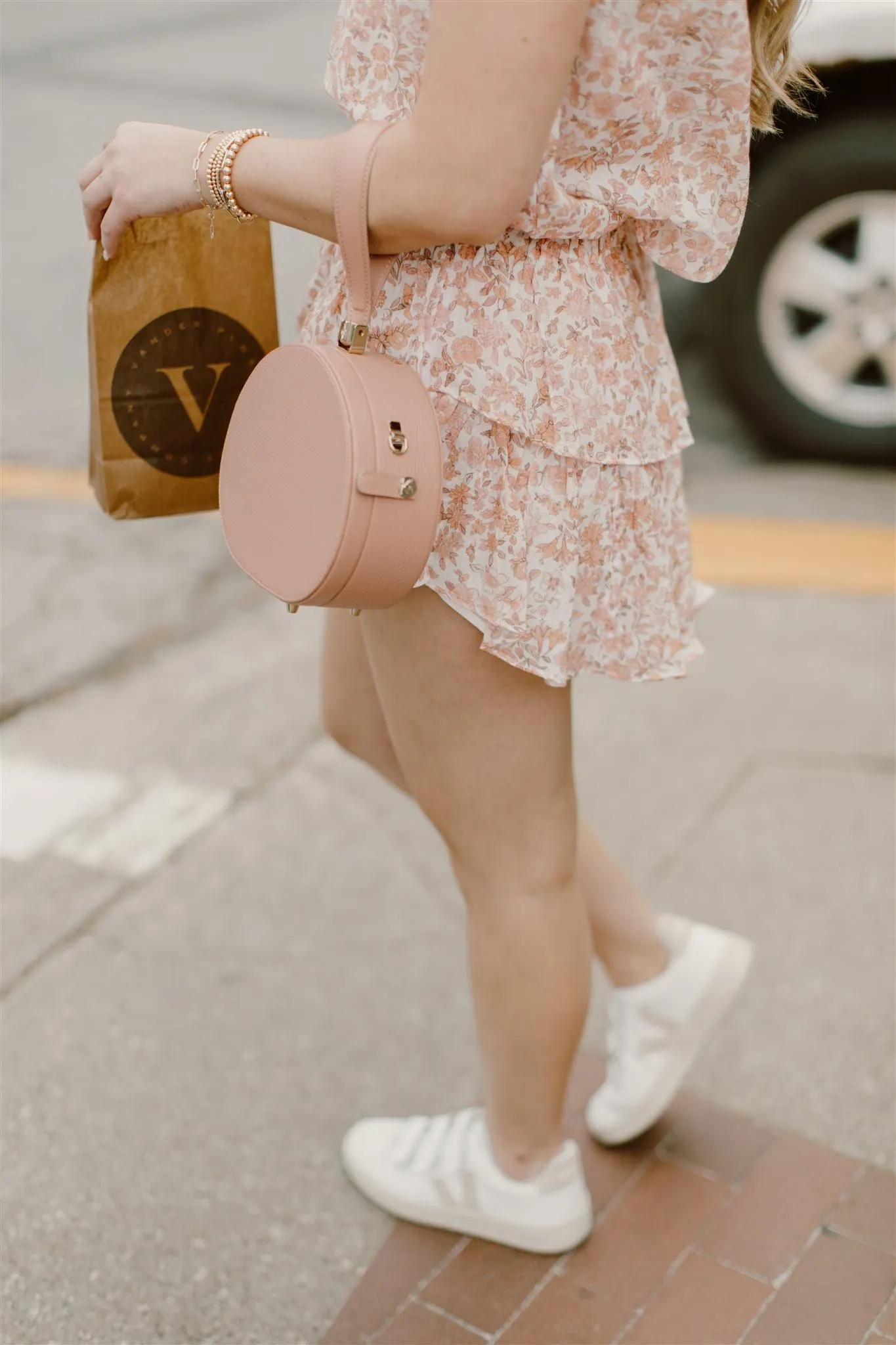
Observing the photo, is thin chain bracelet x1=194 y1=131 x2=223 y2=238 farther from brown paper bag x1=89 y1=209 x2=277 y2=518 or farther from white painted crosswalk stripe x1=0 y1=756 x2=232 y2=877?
white painted crosswalk stripe x1=0 y1=756 x2=232 y2=877

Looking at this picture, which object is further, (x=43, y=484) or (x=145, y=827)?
(x=43, y=484)

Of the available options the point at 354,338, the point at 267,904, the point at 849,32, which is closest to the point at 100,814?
the point at 267,904

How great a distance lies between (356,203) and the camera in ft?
4.34

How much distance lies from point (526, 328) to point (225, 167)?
33 centimetres

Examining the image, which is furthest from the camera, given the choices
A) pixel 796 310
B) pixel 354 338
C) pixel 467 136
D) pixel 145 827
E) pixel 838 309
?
pixel 796 310

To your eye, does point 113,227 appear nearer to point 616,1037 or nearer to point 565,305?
point 565,305

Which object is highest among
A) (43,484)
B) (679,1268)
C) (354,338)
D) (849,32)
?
(849,32)

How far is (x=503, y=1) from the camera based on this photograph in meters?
1.21

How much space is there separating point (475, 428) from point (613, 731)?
191 centimetres

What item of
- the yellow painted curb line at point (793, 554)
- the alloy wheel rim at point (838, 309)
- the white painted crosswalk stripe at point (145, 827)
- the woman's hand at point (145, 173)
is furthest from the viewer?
the alloy wheel rim at point (838, 309)

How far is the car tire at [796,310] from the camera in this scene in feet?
14.5

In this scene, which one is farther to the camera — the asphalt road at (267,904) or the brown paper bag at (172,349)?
the asphalt road at (267,904)

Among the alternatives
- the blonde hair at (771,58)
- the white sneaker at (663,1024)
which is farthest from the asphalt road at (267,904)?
the blonde hair at (771,58)

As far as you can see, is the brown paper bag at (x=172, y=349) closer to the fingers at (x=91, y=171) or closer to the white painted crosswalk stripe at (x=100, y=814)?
the fingers at (x=91, y=171)
